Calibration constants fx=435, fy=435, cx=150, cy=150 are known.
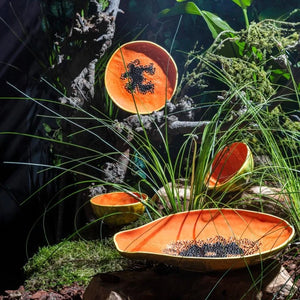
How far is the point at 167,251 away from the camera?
1313 millimetres

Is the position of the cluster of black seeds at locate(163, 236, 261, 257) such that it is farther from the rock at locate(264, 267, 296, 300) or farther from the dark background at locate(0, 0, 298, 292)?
the dark background at locate(0, 0, 298, 292)

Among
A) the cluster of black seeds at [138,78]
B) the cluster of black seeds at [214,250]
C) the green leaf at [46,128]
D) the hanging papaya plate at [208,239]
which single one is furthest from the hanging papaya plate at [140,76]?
the cluster of black seeds at [214,250]

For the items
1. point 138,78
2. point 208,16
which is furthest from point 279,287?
point 208,16

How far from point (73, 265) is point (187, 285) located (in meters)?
0.60

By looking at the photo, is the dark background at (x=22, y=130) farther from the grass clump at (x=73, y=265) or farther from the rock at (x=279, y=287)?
the rock at (x=279, y=287)

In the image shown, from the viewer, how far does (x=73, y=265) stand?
1686 mm

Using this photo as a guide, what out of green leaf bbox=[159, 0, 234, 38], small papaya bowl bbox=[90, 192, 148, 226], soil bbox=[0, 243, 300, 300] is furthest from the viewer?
green leaf bbox=[159, 0, 234, 38]

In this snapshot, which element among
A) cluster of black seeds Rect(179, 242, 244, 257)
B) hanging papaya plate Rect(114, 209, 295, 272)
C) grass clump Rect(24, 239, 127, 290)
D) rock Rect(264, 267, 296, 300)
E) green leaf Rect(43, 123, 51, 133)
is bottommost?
grass clump Rect(24, 239, 127, 290)

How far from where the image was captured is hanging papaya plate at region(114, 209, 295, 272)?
46.1 inches

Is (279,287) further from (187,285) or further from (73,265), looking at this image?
(73,265)

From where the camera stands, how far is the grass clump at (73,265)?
1575mm

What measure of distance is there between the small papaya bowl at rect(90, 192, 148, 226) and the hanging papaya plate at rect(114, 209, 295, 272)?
14.3 inches

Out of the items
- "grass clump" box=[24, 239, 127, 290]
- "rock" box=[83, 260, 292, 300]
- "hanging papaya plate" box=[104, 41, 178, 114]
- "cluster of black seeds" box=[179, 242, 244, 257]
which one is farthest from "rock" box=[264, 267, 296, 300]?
"hanging papaya plate" box=[104, 41, 178, 114]

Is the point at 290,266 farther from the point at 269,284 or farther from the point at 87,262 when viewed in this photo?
the point at 87,262
